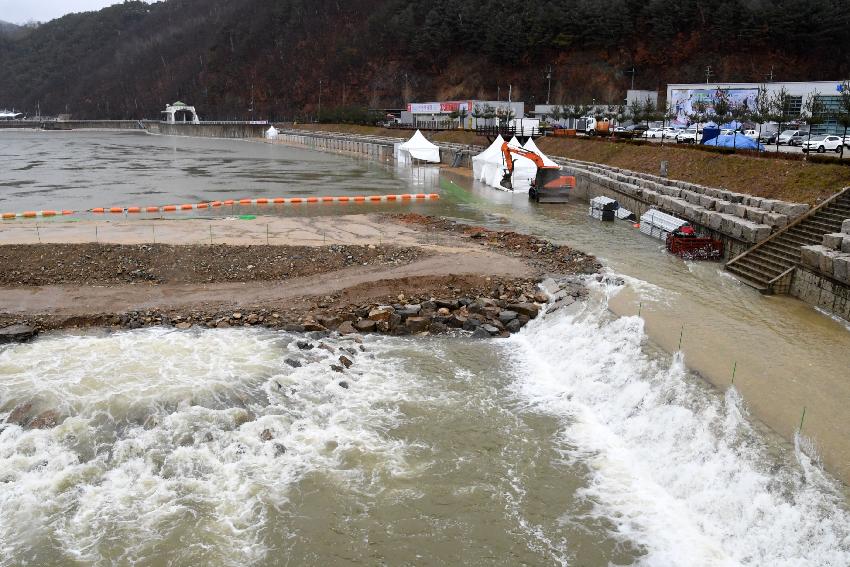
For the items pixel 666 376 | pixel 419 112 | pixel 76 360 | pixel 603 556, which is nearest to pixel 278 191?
pixel 76 360

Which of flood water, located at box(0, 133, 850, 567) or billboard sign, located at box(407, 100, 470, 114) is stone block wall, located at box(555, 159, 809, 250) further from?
billboard sign, located at box(407, 100, 470, 114)

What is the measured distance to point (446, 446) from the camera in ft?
34.5

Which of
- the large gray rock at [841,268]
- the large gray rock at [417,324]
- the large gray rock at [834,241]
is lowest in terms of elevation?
the large gray rock at [417,324]

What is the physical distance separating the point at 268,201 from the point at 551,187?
1559cm

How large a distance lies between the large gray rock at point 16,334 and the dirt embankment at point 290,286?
1.88 ft

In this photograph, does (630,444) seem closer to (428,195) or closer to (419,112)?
(428,195)

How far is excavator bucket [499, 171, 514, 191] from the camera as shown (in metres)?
38.9

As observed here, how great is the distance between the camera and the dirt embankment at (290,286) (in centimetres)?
1567

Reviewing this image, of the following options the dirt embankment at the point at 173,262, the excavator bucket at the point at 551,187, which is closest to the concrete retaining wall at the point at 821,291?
the dirt embankment at the point at 173,262

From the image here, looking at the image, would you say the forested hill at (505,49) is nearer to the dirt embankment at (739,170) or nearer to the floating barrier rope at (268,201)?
the dirt embankment at (739,170)

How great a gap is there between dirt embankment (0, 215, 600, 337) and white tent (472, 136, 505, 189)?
1876 centimetres

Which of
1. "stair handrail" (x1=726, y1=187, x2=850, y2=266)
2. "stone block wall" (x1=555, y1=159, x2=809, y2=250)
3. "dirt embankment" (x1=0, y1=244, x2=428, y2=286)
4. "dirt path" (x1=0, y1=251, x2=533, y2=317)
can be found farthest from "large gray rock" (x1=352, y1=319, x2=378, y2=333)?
"stone block wall" (x1=555, y1=159, x2=809, y2=250)

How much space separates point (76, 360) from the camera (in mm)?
13234

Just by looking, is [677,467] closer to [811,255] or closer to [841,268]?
[841,268]
